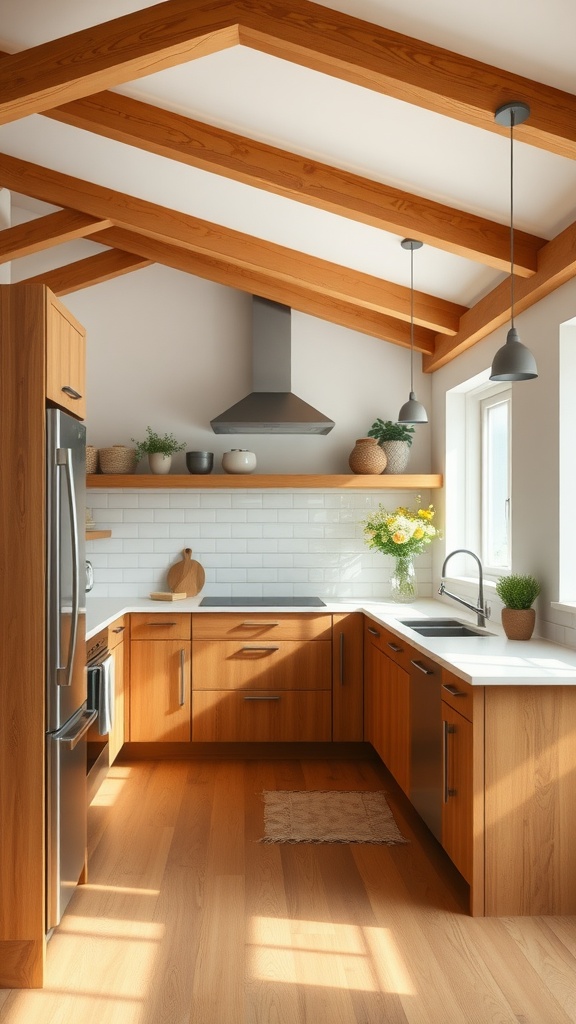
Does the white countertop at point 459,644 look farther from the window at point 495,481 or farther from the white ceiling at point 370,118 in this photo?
the white ceiling at point 370,118

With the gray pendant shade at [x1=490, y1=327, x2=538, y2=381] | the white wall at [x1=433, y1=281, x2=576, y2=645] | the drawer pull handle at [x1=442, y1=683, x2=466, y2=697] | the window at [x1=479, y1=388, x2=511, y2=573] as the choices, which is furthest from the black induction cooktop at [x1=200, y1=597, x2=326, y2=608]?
the gray pendant shade at [x1=490, y1=327, x2=538, y2=381]

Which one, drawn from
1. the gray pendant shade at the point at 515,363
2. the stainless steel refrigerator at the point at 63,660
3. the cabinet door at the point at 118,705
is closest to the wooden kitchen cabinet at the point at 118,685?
the cabinet door at the point at 118,705

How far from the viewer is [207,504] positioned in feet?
17.5

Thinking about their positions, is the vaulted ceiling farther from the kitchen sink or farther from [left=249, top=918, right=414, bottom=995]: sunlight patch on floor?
[left=249, top=918, right=414, bottom=995]: sunlight patch on floor

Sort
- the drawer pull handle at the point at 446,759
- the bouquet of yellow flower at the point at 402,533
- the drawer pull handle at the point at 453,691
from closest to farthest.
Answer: the drawer pull handle at the point at 453,691 → the drawer pull handle at the point at 446,759 → the bouquet of yellow flower at the point at 402,533

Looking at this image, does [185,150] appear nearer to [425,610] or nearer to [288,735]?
[425,610]

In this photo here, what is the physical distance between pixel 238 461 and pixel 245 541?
23.7 inches

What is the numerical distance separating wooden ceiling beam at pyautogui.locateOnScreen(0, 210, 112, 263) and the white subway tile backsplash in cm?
159

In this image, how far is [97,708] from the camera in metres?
3.48

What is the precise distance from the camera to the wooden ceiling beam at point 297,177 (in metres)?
3.30

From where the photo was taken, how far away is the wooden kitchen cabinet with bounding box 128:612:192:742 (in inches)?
181

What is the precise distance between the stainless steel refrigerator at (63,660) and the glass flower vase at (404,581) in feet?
8.55

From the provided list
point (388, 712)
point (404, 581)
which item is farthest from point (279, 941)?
point (404, 581)

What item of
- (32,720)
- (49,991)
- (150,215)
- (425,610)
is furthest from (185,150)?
(49,991)
